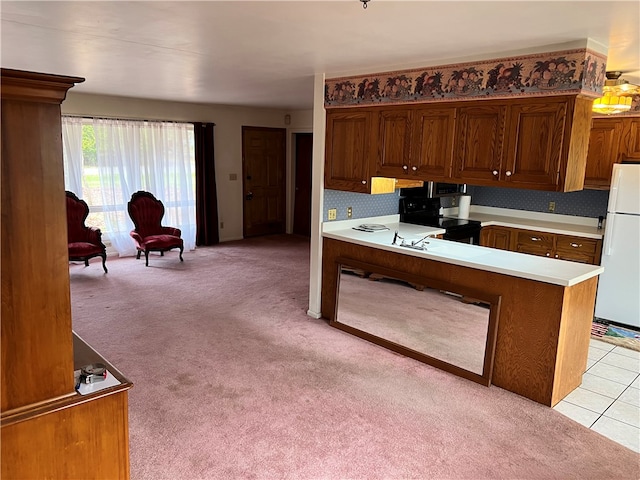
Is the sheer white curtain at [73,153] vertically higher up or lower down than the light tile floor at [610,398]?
higher up

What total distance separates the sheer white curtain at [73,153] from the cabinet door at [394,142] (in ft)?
14.4

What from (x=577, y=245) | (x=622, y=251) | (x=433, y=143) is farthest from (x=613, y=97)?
(x=577, y=245)

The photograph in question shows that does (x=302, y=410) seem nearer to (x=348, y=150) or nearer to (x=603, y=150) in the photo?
(x=348, y=150)

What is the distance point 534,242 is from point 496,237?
46 cm

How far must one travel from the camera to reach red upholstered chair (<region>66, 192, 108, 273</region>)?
5930 millimetres

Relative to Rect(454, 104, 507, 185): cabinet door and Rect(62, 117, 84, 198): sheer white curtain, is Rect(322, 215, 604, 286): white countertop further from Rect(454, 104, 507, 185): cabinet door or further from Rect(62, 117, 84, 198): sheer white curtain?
Rect(62, 117, 84, 198): sheer white curtain

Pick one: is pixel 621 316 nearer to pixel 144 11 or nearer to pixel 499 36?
pixel 499 36

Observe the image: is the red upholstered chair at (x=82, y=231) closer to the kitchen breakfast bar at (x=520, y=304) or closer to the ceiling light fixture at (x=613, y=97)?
the kitchen breakfast bar at (x=520, y=304)

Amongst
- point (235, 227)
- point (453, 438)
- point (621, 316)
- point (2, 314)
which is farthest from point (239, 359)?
point (235, 227)

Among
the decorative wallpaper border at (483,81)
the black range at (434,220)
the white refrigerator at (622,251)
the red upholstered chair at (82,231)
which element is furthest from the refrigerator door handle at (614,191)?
the red upholstered chair at (82,231)

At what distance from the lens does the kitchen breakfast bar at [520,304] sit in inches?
121

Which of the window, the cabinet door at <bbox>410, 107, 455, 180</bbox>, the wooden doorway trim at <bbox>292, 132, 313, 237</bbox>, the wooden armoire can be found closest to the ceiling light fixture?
A: the cabinet door at <bbox>410, 107, 455, 180</bbox>

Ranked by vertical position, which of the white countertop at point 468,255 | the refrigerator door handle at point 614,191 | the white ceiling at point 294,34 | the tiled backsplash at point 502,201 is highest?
the white ceiling at point 294,34

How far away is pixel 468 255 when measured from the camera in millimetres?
3627
